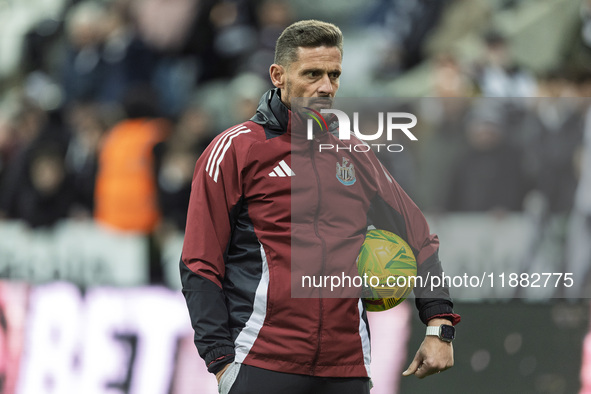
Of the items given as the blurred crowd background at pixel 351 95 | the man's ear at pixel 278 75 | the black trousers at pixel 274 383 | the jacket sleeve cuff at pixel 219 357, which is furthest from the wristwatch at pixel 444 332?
the blurred crowd background at pixel 351 95

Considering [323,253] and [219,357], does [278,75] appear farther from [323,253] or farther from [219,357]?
[219,357]

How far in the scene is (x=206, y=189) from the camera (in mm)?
2924

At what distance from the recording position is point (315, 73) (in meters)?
2.95

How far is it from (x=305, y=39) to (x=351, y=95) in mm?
4077

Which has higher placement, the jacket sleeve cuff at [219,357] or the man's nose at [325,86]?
the man's nose at [325,86]

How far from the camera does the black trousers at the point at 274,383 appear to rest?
2789 millimetres

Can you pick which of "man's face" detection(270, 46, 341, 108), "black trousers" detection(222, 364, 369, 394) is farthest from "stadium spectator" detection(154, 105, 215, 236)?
"black trousers" detection(222, 364, 369, 394)

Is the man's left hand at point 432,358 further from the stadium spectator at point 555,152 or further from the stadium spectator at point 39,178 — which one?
the stadium spectator at point 39,178

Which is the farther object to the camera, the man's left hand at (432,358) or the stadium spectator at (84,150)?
the stadium spectator at (84,150)

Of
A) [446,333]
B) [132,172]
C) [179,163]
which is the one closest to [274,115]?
[446,333]

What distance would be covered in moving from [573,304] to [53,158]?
4.06 meters

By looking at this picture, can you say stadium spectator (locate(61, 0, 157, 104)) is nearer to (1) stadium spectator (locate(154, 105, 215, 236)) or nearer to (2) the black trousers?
(1) stadium spectator (locate(154, 105, 215, 236))

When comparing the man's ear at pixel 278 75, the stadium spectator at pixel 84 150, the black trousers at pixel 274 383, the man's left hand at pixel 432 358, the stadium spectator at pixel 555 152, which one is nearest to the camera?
the black trousers at pixel 274 383

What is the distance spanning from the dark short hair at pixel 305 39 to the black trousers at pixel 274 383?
1033 mm
